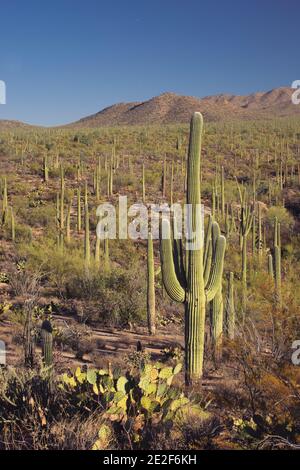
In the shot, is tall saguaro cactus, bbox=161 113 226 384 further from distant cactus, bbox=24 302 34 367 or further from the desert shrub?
the desert shrub

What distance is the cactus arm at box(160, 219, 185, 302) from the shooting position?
636 centimetres

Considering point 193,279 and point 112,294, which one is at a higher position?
point 193,279

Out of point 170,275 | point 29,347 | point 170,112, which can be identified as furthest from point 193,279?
point 170,112

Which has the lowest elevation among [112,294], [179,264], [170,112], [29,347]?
[29,347]

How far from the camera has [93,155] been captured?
29.8 meters

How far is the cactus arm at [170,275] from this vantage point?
20.9 feet

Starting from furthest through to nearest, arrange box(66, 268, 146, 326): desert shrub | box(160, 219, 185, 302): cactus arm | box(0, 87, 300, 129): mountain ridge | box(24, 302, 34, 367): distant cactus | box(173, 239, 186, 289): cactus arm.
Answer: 1. box(0, 87, 300, 129): mountain ridge
2. box(66, 268, 146, 326): desert shrub
3. box(173, 239, 186, 289): cactus arm
4. box(160, 219, 185, 302): cactus arm
5. box(24, 302, 34, 367): distant cactus

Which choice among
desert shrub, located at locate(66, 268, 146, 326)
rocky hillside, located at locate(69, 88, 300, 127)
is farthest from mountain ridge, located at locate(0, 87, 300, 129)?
desert shrub, located at locate(66, 268, 146, 326)

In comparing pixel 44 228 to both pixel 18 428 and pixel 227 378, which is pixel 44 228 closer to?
pixel 227 378

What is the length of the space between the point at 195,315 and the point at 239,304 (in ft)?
13.0

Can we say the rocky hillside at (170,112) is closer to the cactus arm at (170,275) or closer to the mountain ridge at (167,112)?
the mountain ridge at (167,112)

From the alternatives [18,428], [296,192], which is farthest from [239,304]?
[296,192]

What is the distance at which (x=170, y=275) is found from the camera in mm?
6418

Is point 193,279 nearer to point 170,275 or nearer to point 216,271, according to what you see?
point 170,275
